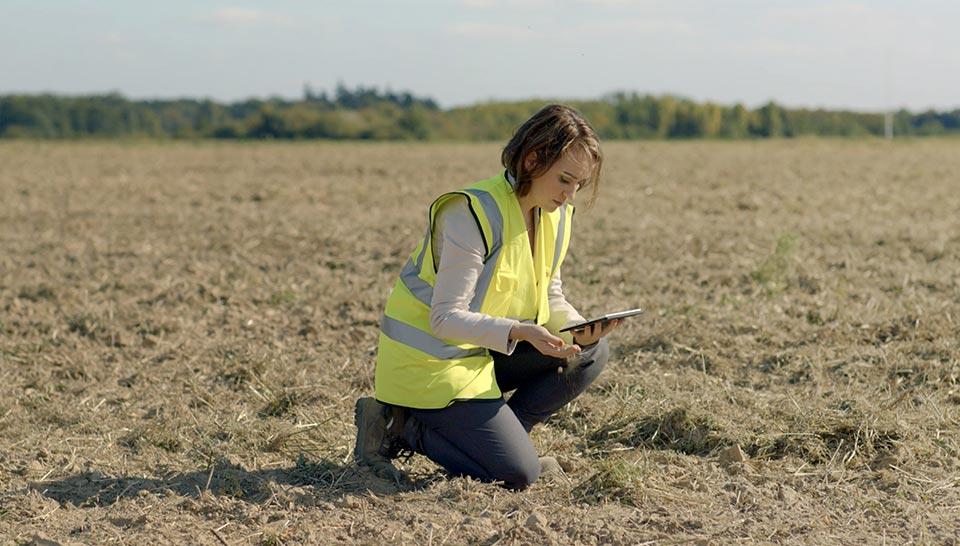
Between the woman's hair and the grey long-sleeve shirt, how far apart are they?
0.23m

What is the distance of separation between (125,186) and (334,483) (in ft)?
40.2

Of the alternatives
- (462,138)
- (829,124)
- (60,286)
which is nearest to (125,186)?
(60,286)

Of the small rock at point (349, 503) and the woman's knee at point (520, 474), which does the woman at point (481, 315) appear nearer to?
the woman's knee at point (520, 474)

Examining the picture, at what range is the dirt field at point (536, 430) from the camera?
374cm

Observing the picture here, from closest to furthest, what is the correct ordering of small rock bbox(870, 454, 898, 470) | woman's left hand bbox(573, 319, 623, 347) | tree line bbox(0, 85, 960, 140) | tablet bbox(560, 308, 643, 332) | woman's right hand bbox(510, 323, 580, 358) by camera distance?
woman's right hand bbox(510, 323, 580, 358) → tablet bbox(560, 308, 643, 332) → woman's left hand bbox(573, 319, 623, 347) → small rock bbox(870, 454, 898, 470) → tree line bbox(0, 85, 960, 140)

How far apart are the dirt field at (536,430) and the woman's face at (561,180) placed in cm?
95

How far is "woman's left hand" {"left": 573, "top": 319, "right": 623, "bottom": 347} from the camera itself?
3996 millimetres

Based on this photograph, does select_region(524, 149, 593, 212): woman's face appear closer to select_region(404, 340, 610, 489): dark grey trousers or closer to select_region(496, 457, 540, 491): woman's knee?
select_region(404, 340, 610, 489): dark grey trousers

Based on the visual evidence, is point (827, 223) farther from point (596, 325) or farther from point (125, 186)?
point (125, 186)

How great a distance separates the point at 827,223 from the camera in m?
10.2

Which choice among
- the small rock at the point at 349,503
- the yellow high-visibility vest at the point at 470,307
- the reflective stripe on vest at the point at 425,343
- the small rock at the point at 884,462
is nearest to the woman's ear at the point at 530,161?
the yellow high-visibility vest at the point at 470,307

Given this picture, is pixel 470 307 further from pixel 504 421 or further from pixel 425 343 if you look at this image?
pixel 504 421

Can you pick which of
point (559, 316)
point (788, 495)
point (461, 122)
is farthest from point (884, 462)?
point (461, 122)

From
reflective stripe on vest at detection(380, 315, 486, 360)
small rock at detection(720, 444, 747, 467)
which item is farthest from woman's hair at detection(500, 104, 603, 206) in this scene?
small rock at detection(720, 444, 747, 467)
